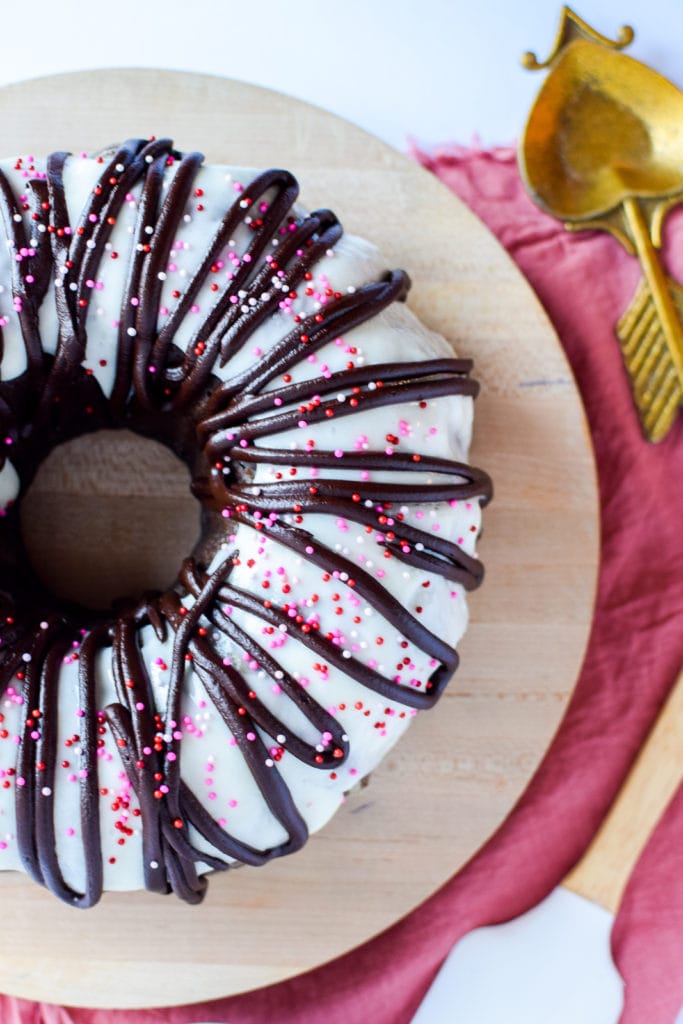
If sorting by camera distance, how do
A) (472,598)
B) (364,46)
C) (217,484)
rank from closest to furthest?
(217,484) < (472,598) < (364,46)

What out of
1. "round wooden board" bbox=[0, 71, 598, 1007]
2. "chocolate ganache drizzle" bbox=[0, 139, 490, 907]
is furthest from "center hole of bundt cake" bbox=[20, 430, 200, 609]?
"round wooden board" bbox=[0, 71, 598, 1007]

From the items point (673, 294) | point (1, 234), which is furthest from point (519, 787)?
point (1, 234)

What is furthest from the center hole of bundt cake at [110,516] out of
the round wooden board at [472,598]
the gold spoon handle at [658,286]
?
the gold spoon handle at [658,286]

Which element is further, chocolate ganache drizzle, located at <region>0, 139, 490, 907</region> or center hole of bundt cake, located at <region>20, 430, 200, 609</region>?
center hole of bundt cake, located at <region>20, 430, 200, 609</region>

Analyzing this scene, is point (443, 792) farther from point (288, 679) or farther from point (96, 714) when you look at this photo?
point (96, 714)

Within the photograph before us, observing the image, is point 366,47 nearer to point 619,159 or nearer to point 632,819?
point 619,159

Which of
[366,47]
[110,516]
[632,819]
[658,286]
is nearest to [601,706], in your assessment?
[632,819]

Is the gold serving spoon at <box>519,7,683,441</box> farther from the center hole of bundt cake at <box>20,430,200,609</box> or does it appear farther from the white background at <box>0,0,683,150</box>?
the center hole of bundt cake at <box>20,430,200,609</box>
